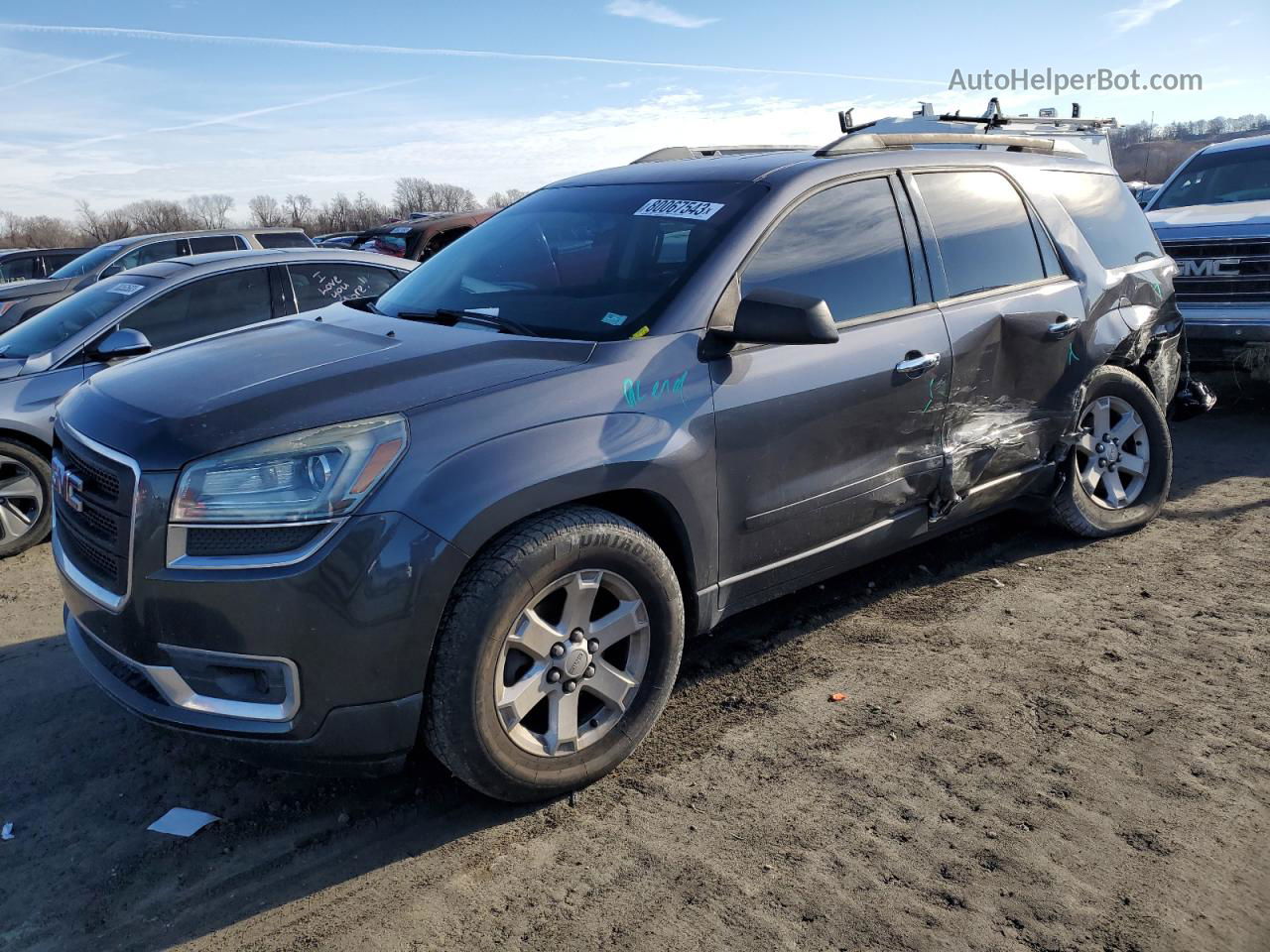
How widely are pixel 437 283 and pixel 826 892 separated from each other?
272cm

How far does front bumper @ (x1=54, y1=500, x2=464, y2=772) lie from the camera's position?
254 cm

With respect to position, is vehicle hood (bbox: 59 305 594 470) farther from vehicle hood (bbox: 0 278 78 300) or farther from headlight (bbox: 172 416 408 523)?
vehicle hood (bbox: 0 278 78 300)

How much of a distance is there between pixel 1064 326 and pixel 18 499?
5.80 meters

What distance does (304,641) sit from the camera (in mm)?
2549

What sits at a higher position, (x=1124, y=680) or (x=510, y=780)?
(x=510, y=780)

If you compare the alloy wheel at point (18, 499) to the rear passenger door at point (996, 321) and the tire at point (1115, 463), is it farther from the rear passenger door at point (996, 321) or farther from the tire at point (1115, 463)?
the tire at point (1115, 463)

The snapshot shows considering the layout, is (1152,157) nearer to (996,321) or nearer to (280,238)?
(280,238)

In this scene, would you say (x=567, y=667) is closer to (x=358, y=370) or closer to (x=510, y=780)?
(x=510, y=780)

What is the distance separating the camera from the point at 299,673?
258 cm

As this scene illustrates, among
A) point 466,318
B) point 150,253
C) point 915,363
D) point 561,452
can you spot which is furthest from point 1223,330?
point 150,253

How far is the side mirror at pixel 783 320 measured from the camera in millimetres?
3080

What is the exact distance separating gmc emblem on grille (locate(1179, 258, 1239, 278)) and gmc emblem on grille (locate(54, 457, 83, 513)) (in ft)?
24.9

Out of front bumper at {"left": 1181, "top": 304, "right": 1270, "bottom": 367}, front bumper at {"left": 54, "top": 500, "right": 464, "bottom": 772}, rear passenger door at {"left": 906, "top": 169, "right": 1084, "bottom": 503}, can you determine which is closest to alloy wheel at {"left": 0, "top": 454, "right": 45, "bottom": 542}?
front bumper at {"left": 54, "top": 500, "right": 464, "bottom": 772}

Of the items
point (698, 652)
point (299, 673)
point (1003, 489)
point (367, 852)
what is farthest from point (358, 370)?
point (1003, 489)
